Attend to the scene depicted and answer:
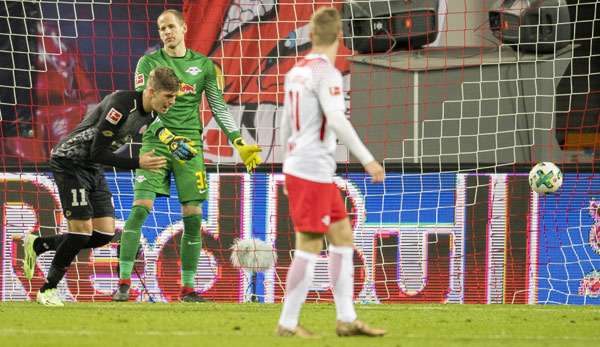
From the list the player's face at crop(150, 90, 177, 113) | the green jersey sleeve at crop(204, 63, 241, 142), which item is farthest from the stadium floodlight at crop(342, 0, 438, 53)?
the player's face at crop(150, 90, 177, 113)

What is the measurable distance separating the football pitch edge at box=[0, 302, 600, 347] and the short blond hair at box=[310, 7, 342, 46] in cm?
154

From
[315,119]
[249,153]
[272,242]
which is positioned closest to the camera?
[315,119]

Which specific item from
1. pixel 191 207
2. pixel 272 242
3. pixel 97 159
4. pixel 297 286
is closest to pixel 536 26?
pixel 272 242

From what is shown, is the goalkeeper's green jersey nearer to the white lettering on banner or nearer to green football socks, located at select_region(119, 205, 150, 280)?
green football socks, located at select_region(119, 205, 150, 280)

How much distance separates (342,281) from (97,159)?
2505mm

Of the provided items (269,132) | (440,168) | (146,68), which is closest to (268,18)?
(269,132)

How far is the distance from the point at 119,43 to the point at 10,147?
1747 millimetres

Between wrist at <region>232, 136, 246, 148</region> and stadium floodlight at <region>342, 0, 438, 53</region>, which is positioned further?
stadium floodlight at <region>342, 0, 438, 53</region>

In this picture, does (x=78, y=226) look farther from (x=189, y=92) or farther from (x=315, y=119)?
(x=315, y=119)

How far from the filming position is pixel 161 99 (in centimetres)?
802

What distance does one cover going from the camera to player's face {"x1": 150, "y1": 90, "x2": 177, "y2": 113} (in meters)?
8.00

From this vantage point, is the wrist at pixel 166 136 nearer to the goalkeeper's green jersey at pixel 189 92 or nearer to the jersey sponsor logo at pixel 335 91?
the goalkeeper's green jersey at pixel 189 92

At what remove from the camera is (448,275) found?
10.4 meters

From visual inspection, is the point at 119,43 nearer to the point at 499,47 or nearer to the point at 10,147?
the point at 10,147
